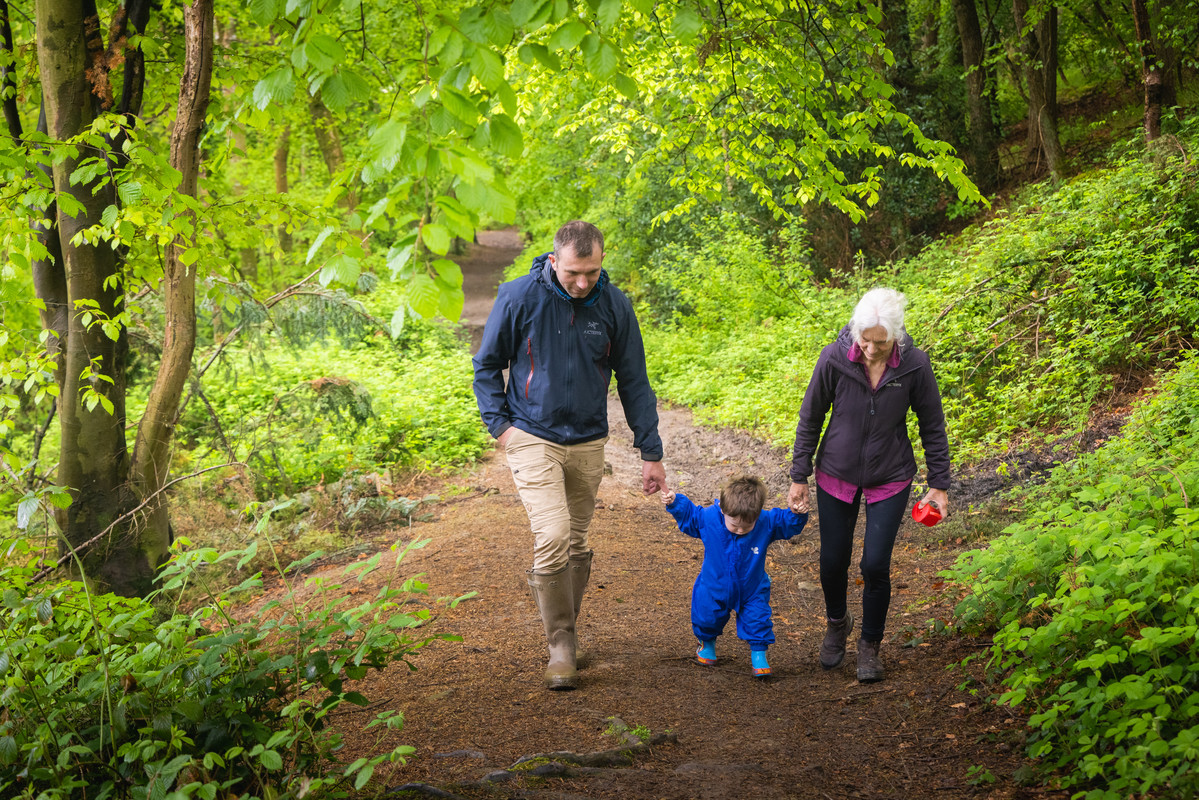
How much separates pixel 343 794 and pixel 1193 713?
2700mm

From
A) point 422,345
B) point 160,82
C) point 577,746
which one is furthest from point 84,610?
point 422,345

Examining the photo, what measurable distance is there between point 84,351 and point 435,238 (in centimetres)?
511

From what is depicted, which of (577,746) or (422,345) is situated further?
(422,345)

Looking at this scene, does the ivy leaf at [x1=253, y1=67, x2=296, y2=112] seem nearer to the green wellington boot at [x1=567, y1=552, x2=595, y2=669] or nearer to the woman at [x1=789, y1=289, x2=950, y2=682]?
the woman at [x1=789, y1=289, x2=950, y2=682]

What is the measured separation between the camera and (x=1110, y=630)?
319 centimetres

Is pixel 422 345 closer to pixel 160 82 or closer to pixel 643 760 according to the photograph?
pixel 160 82

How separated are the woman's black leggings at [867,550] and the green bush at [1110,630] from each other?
0.48m

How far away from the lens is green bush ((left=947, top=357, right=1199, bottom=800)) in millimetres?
2562

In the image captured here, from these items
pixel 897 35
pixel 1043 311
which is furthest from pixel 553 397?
pixel 897 35

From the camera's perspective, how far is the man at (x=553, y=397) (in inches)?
159

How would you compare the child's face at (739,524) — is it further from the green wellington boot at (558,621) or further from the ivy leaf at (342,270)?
the ivy leaf at (342,270)

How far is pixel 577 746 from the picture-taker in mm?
3445

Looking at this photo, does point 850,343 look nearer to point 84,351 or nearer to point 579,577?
point 579,577

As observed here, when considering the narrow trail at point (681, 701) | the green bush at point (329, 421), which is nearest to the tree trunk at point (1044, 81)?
the narrow trail at point (681, 701)
